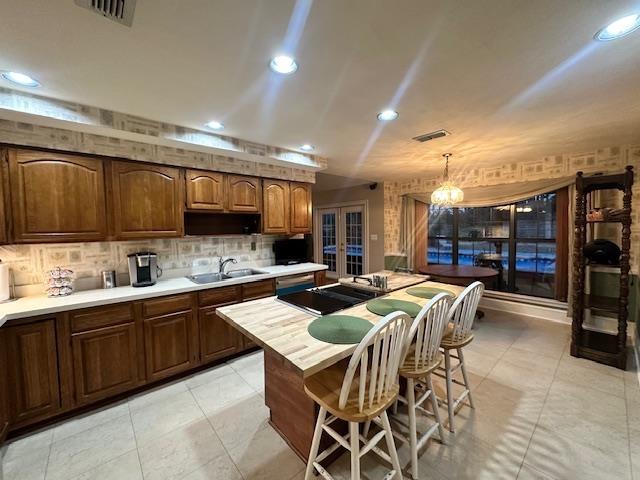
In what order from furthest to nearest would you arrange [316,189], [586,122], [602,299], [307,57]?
1. [316,189]
2. [602,299]
3. [586,122]
4. [307,57]

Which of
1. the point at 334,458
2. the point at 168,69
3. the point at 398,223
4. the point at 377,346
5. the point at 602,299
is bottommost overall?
the point at 334,458

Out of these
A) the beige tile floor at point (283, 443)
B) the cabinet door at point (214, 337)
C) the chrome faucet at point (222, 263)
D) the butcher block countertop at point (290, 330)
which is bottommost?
the beige tile floor at point (283, 443)

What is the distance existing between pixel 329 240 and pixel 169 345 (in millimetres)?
5022

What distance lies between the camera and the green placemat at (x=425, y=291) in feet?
7.08

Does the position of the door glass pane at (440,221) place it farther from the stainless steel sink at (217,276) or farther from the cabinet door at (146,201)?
the cabinet door at (146,201)

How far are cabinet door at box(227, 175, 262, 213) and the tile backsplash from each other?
0.51 metres

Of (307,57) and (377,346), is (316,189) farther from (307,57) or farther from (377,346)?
(377,346)

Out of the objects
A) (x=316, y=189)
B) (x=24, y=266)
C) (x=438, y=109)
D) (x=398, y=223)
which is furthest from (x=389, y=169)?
(x=24, y=266)

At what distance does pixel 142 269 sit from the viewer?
258cm

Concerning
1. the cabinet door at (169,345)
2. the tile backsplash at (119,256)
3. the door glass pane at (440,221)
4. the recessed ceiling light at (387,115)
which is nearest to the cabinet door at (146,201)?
the tile backsplash at (119,256)

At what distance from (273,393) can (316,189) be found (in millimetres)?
5621

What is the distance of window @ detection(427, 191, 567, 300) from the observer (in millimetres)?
3973

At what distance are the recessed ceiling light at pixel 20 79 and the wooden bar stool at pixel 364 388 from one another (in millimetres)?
2468

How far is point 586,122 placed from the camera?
7.83 feet
